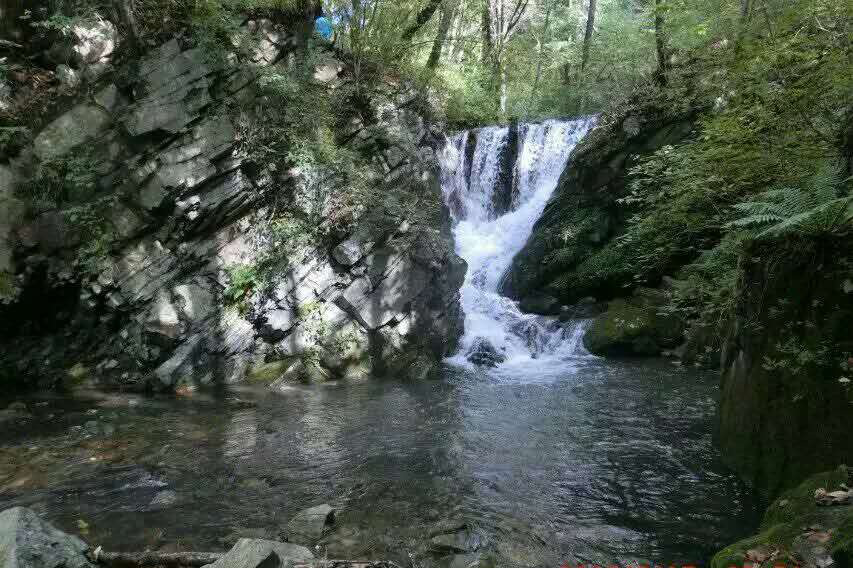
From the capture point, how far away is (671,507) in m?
5.28

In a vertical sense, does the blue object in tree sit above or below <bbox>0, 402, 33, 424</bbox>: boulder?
above

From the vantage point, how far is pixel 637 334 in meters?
12.5

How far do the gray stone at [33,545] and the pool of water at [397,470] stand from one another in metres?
1.18

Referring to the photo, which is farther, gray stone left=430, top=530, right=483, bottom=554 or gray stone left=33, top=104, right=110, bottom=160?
gray stone left=33, top=104, right=110, bottom=160

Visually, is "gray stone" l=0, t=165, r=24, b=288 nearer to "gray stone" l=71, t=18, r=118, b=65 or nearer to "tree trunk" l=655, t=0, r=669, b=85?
"gray stone" l=71, t=18, r=118, b=65

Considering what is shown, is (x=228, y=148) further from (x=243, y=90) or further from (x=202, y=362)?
(x=202, y=362)

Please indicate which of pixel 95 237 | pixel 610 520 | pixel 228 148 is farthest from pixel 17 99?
pixel 610 520

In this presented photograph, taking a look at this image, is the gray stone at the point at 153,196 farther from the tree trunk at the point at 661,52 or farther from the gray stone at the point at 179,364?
the tree trunk at the point at 661,52

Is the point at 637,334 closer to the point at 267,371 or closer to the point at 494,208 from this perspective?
the point at 494,208

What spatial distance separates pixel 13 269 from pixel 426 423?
26.5 ft

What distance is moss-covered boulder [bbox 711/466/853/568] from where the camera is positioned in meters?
2.85

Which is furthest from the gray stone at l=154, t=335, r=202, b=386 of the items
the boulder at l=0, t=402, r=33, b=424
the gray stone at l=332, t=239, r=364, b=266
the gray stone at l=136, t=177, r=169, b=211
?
the gray stone at l=332, t=239, r=364, b=266

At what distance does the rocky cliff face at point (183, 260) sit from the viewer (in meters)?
10.0

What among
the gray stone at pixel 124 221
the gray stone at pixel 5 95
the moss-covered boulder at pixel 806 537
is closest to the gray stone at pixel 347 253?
the gray stone at pixel 124 221
